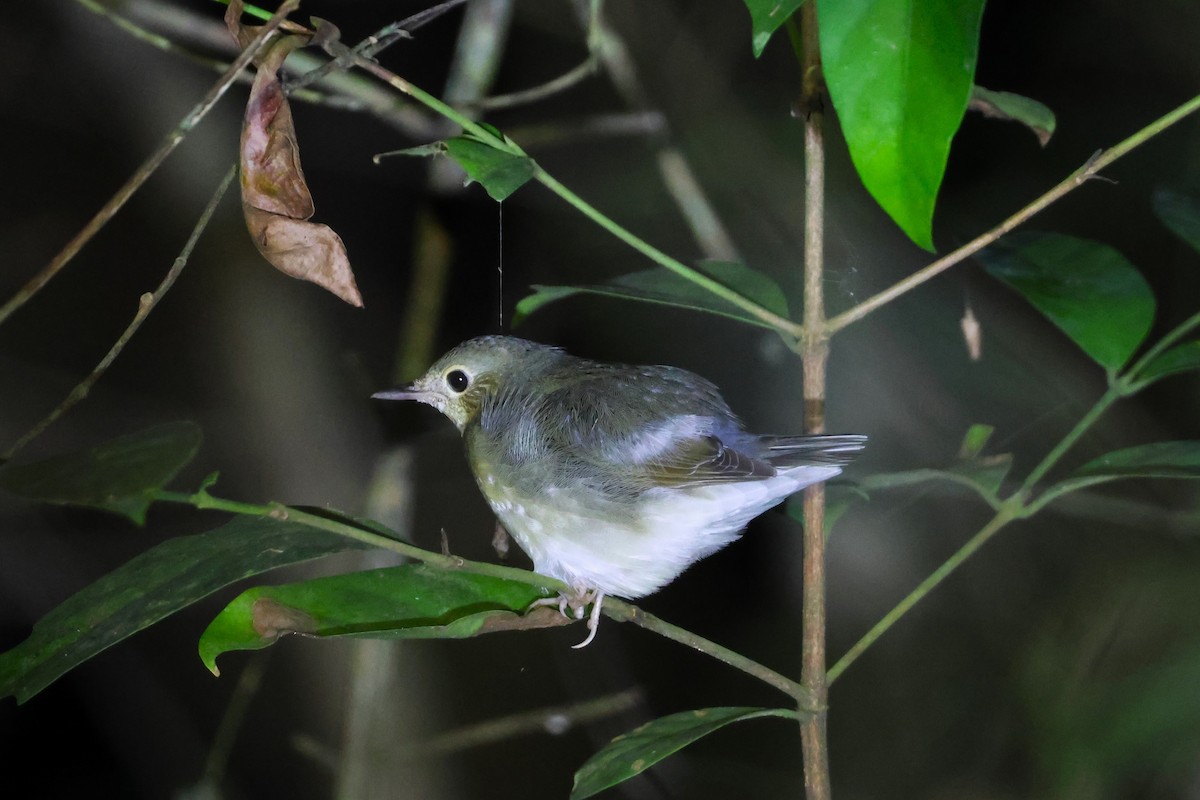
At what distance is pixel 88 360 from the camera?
2.54 metres

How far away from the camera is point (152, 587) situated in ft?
3.76

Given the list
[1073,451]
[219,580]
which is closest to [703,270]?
[219,580]

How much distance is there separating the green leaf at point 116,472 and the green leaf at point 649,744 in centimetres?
64

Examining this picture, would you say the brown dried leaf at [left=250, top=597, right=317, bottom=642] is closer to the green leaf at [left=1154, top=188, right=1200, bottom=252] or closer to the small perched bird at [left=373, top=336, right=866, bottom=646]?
the small perched bird at [left=373, top=336, right=866, bottom=646]

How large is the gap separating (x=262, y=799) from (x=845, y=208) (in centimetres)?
233

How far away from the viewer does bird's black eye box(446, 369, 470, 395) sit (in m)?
1.82

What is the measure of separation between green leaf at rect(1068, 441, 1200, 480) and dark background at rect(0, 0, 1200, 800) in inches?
37.2

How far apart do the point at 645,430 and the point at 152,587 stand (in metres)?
0.72

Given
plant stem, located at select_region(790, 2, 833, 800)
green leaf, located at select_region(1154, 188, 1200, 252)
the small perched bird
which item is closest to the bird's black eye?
the small perched bird

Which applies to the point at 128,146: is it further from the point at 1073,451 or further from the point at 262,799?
the point at 1073,451

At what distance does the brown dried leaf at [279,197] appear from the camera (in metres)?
1.19

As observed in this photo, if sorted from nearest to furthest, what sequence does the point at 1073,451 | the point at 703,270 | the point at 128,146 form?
the point at 703,270
the point at 128,146
the point at 1073,451

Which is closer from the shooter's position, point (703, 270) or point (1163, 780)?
point (703, 270)

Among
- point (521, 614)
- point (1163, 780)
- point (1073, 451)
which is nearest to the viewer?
point (521, 614)
